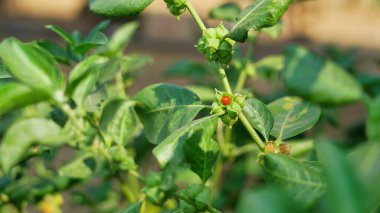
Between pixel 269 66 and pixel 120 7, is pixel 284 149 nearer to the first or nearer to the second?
pixel 120 7

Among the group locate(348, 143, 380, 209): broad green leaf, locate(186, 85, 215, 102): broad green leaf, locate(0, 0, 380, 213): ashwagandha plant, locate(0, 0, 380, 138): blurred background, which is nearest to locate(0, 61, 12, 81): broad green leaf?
locate(0, 0, 380, 213): ashwagandha plant

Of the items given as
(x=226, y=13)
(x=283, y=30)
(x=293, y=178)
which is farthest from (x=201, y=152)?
(x=283, y=30)

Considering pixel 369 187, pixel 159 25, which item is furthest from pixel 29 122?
pixel 159 25

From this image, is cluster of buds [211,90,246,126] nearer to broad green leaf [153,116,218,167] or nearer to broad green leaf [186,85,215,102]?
broad green leaf [153,116,218,167]

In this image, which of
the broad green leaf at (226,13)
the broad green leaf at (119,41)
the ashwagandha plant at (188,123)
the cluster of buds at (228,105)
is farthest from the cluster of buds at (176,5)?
the broad green leaf at (226,13)

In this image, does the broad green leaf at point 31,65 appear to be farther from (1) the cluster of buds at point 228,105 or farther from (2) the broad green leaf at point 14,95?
(1) the cluster of buds at point 228,105

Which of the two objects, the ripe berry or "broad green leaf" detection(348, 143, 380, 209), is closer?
"broad green leaf" detection(348, 143, 380, 209)

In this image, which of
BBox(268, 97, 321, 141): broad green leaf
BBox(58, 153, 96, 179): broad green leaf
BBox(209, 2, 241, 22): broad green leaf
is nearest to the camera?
BBox(268, 97, 321, 141): broad green leaf

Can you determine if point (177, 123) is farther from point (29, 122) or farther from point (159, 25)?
point (159, 25)
